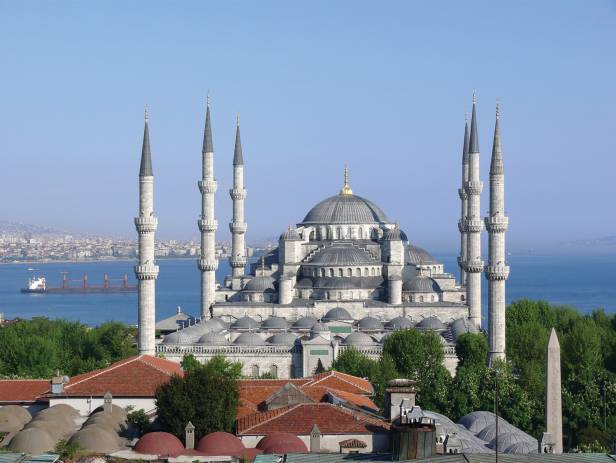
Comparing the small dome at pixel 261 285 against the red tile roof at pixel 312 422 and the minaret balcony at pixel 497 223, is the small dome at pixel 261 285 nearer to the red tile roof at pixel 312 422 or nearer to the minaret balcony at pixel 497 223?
the minaret balcony at pixel 497 223

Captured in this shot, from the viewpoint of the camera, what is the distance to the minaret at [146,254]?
1955 inches

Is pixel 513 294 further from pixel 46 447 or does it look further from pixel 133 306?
pixel 46 447

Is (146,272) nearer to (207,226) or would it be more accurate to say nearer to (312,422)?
(207,226)

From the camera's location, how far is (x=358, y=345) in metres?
52.5

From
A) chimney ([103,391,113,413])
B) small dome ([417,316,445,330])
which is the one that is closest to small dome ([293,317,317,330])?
small dome ([417,316,445,330])

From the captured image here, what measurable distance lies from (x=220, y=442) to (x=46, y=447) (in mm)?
3490

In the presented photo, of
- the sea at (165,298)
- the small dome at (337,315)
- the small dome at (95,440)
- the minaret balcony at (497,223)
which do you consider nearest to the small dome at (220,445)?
the small dome at (95,440)

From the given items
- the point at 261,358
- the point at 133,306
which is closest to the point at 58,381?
the point at 261,358

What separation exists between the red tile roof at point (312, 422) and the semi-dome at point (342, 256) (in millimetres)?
27256

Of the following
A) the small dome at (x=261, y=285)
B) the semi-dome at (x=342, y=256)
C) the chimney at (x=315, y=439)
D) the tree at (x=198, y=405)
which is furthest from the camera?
the semi-dome at (x=342, y=256)

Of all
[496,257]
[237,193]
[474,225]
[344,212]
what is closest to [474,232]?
[474,225]

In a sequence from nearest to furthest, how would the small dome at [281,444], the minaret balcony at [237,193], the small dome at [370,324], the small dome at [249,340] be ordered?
the small dome at [281,444]
the small dome at [249,340]
the small dome at [370,324]
the minaret balcony at [237,193]

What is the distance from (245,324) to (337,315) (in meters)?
3.61

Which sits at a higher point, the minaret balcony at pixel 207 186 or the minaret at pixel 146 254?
the minaret balcony at pixel 207 186
